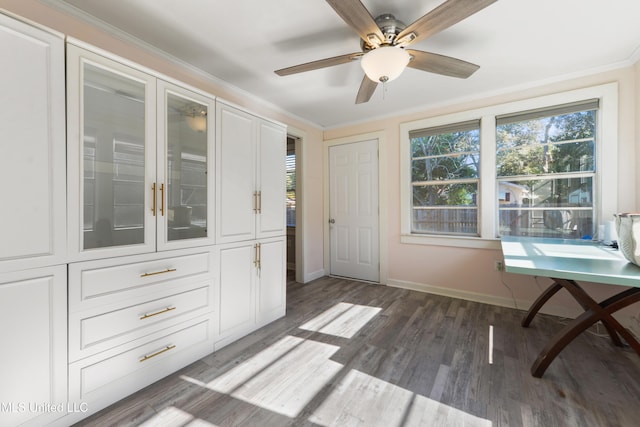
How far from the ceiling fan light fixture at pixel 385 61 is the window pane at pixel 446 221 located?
2.23 metres

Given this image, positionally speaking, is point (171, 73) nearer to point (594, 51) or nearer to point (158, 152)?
A: point (158, 152)

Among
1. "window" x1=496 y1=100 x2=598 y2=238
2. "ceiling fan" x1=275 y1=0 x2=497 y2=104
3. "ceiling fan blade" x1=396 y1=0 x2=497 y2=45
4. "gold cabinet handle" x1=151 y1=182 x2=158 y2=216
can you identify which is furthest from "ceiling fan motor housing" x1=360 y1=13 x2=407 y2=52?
"window" x1=496 y1=100 x2=598 y2=238

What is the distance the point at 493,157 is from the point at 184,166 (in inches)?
130

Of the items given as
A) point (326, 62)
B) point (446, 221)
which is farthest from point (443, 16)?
point (446, 221)

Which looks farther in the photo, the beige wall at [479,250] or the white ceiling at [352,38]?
the beige wall at [479,250]

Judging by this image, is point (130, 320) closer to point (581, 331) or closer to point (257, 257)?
point (257, 257)

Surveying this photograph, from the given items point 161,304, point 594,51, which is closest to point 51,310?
point 161,304

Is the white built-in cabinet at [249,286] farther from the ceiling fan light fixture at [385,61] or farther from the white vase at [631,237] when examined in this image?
the white vase at [631,237]

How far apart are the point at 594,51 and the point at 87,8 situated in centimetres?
407

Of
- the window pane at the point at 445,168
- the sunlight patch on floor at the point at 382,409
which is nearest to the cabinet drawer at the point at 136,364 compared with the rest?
the sunlight patch on floor at the point at 382,409

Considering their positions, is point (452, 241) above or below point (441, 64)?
below

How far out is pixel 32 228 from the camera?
1.22 meters

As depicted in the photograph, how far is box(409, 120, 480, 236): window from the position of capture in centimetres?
321

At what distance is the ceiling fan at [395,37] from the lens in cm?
135
